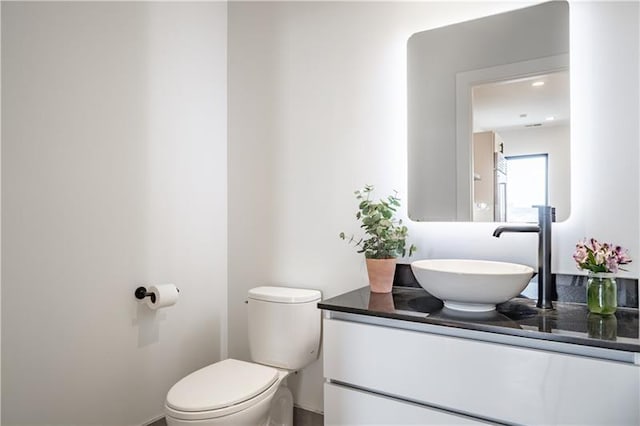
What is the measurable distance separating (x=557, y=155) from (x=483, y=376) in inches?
35.8

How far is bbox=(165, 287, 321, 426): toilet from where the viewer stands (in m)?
1.52

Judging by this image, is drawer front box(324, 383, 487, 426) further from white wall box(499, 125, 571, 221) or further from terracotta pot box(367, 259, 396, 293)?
white wall box(499, 125, 571, 221)

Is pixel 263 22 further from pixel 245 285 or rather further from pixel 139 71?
pixel 245 285

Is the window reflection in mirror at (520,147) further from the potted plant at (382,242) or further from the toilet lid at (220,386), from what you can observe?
the toilet lid at (220,386)

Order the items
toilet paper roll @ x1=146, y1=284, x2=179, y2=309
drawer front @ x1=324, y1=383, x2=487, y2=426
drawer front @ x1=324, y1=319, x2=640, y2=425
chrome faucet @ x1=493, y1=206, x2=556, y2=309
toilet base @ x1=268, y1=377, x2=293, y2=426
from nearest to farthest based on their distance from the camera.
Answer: drawer front @ x1=324, y1=319, x2=640, y2=425, drawer front @ x1=324, y1=383, x2=487, y2=426, chrome faucet @ x1=493, y1=206, x2=556, y2=309, toilet paper roll @ x1=146, y1=284, x2=179, y2=309, toilet base @ x1=268, y1=377, x2=293, y2=426

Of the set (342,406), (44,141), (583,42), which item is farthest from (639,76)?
(44,141)

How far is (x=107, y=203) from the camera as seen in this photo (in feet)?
5.82

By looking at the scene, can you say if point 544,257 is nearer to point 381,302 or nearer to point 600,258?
point 600,258

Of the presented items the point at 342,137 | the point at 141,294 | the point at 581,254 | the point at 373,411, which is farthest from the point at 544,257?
the point at 141,294

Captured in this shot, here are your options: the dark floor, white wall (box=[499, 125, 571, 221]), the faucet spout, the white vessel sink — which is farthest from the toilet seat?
white wall (box=[499, 125, 571, 221])

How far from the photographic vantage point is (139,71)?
1.92 m

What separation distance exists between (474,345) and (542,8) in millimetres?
1327

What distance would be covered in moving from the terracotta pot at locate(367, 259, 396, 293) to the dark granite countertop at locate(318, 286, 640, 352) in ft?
0.26

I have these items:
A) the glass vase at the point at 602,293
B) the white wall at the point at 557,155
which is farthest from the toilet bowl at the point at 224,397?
the white wall at the point at 557,155
